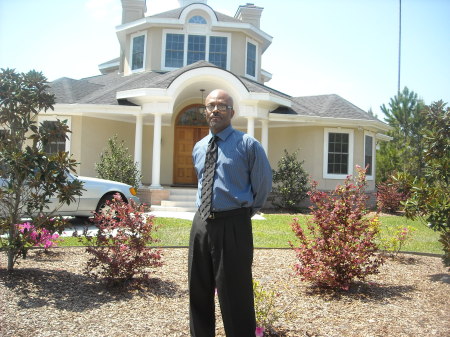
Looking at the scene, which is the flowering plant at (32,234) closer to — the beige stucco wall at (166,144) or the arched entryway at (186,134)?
the beige stucco wall at (166,144)

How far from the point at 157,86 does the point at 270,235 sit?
7.18 m

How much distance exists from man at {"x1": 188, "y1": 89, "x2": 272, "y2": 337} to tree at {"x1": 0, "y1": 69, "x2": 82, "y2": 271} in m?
2.68

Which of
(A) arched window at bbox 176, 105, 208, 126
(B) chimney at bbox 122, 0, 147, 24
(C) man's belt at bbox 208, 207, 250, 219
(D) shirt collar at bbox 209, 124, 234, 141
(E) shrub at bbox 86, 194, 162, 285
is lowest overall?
(E) shrub at bbox 86, 194, 162, 285

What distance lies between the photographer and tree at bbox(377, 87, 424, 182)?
21.7 meters

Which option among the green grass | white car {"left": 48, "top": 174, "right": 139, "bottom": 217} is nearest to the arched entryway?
the green grass

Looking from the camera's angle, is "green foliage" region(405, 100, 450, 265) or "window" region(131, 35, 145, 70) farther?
"window" region(131, 35, 145, 70)

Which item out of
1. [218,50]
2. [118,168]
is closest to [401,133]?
[218,50]

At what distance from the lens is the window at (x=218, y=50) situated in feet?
59.3

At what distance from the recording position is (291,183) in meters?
14.5

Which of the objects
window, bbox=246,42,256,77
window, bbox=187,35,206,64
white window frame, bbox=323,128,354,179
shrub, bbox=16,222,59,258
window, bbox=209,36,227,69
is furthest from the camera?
window, bbox=246,42,256,77

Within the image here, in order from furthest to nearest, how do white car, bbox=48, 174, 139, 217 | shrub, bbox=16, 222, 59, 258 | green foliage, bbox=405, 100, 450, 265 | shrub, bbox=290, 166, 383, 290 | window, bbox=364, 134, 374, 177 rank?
window, bbox=364, 134, 374, 177 → white car, bbox=48, 174, 139, 217 → green foliage, bbox=405, 100, 450, 265 → shrub, bbox=16, 222, 59, 258 → shrub, bbox=290, 166, 383, 290

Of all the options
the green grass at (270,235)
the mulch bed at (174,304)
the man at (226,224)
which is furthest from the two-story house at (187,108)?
the man at (226,224)

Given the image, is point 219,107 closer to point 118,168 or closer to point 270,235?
point 270,235

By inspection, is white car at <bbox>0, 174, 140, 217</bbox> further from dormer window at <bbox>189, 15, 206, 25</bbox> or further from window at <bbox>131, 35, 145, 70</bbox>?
dormer window at <bbox>189, 15, 206, 25</bbox>
